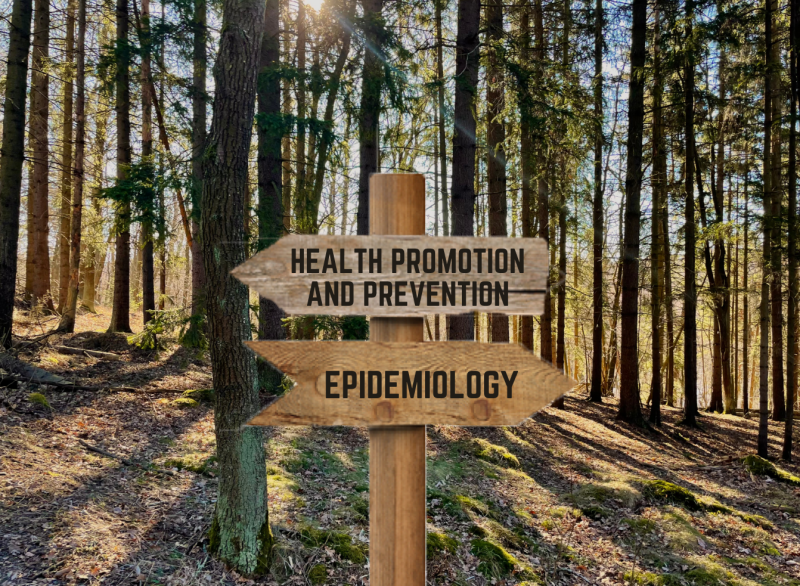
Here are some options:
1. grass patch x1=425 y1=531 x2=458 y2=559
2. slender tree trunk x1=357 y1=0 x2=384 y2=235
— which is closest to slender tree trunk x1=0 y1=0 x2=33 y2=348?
slender tree trunk x1=357 y1=0 x2=384 y2=235

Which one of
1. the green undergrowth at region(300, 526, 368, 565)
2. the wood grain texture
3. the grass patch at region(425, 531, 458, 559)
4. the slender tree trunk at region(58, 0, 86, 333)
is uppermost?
the slender tree trunk at region(58, 0, 86, 333)

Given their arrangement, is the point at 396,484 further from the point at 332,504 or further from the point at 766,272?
the point at 766,272

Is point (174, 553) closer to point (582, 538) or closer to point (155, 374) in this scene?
point (582, 538)

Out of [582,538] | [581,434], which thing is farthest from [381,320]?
[581,434]

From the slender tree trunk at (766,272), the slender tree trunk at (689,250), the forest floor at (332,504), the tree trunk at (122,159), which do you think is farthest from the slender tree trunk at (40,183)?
the slender tree trunk at (766,272)

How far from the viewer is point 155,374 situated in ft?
32.8

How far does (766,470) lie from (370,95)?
398 inches

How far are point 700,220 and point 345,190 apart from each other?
11846mm

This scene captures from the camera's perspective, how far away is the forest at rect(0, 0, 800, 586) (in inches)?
158

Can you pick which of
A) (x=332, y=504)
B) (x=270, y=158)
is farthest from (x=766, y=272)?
(x=270, y=158)

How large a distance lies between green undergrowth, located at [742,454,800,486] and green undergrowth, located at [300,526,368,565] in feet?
28.8

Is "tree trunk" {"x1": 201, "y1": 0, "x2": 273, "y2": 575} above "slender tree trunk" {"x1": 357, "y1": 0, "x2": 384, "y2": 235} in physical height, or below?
below

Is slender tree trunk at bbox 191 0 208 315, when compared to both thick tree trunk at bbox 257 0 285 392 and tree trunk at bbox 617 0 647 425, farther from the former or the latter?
tree trunk at bbox 617 0 647 425

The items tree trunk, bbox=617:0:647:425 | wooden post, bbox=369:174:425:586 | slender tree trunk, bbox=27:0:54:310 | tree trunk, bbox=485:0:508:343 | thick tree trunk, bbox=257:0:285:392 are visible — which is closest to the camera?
wooden post, bbox=369:174:425:586
